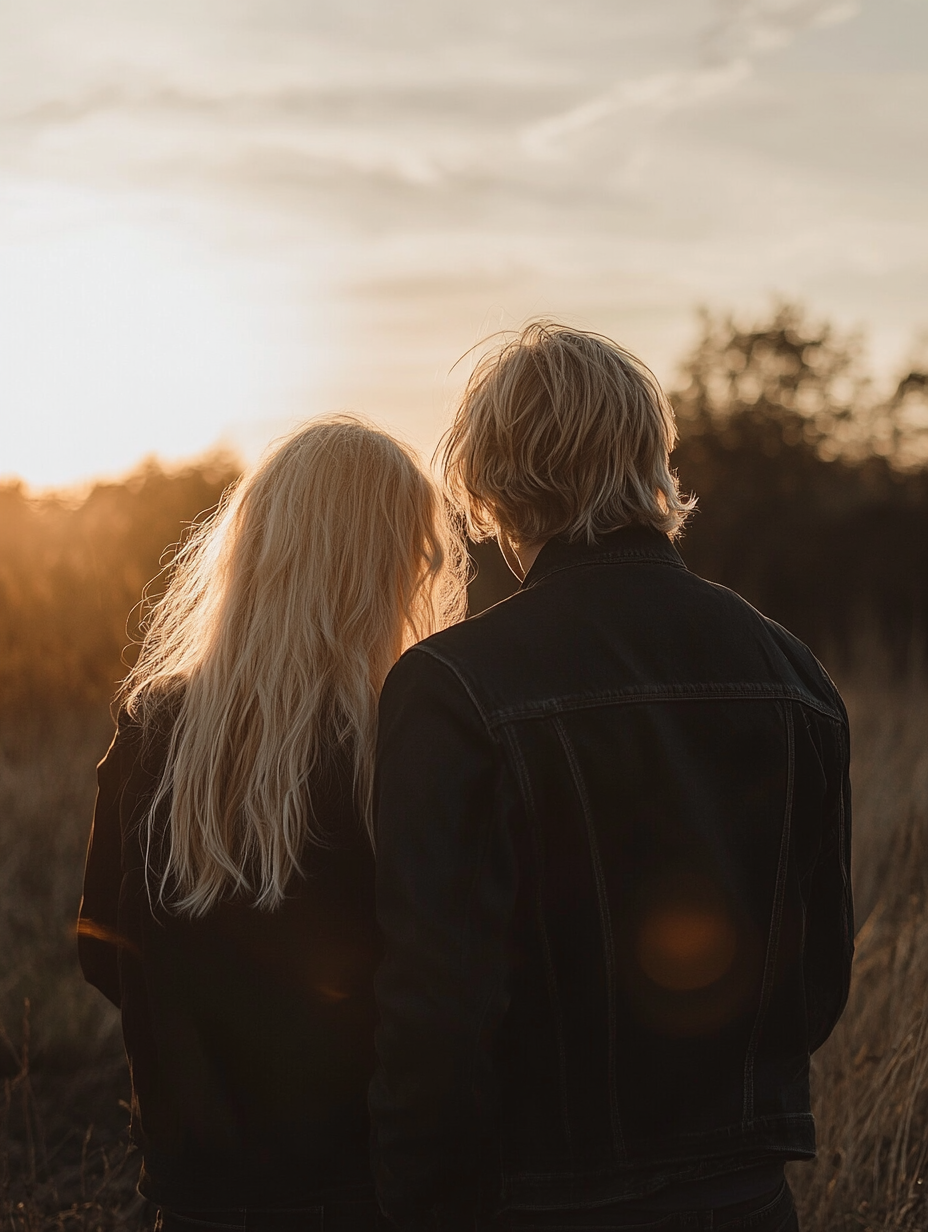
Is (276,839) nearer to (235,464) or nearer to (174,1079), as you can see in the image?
(174,1079)

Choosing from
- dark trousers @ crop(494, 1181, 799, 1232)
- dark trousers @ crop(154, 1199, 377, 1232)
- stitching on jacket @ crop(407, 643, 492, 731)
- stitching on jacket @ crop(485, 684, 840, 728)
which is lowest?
dark trousers @ crop(154, 1199, 377, 1232)

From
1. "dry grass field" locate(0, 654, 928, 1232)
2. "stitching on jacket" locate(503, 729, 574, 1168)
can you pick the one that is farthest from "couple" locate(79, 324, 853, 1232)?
"dry grass field" locate(0, 654, 928, 1232)

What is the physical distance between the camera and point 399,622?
181 centimetres

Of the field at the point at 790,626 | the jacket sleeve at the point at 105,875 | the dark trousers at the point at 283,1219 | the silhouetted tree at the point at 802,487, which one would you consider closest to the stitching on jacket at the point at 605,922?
the dark trousers at the point at 283,1219

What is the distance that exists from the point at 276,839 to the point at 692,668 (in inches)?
26.3

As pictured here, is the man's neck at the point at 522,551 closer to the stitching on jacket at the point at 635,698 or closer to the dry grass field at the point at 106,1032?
the stitching on jacket at the point at 635,698

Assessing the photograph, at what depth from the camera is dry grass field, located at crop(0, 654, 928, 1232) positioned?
2660 millimetres

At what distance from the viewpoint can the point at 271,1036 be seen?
1615 millimetres

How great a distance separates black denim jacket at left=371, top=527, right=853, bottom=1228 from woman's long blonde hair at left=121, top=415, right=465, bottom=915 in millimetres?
235

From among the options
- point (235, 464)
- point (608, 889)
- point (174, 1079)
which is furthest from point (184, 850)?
point (235, 464)

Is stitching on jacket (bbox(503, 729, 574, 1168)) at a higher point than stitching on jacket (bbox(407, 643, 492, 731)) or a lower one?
lower

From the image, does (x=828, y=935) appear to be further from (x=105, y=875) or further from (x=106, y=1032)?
(x=106, y=1032)

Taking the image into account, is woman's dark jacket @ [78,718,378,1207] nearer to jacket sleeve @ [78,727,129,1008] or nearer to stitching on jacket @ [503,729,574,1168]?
jacket sleeve @ [78,727,129,1008]

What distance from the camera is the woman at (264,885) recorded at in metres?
1.61
